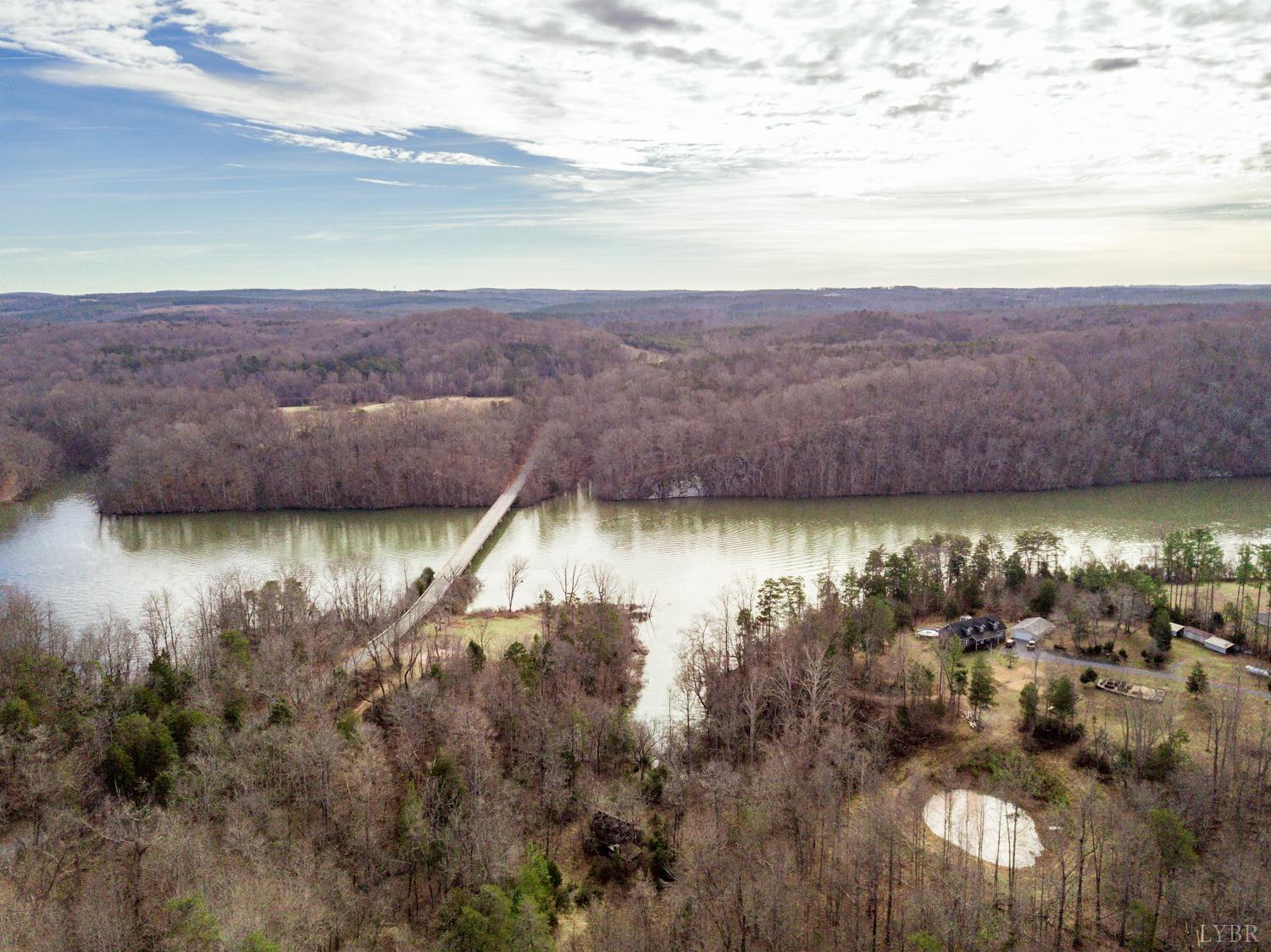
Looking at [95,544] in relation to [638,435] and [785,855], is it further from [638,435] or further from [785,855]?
[785,855]

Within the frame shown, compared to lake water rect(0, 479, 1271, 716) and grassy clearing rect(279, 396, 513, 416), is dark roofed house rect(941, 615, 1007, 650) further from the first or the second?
grassy clearing rect(279, 396, 513, 416)

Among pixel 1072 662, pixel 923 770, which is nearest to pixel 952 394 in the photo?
pixel 1072 662

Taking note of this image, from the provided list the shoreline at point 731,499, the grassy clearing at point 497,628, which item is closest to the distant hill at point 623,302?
the shoreline at point 731,499

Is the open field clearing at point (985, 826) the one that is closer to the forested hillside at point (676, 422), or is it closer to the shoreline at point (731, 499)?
the shoreline at point (731, 499)

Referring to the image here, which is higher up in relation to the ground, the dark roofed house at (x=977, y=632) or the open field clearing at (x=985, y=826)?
the dark roofed house at (x=977, y=632)

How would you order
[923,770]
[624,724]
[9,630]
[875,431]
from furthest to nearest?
[875,431], [9,630], [624,724], [923,770]

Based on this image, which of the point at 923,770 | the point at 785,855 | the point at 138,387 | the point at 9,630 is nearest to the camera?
the point at 785,855
